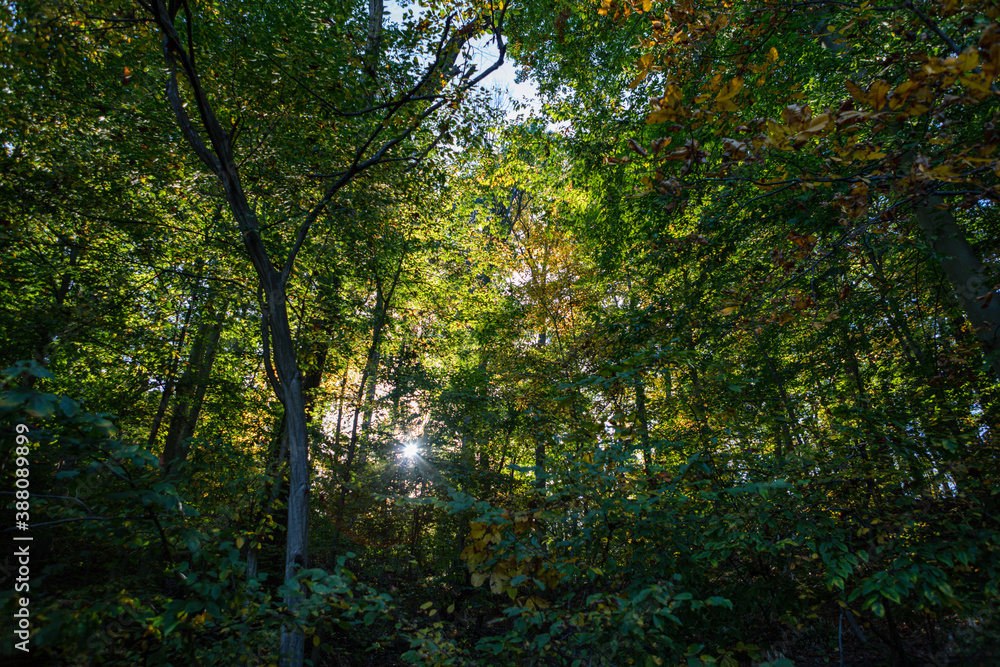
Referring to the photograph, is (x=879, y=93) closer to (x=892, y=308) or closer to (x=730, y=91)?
(x=730, y=91)

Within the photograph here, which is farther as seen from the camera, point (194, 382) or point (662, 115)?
point (194, 382)

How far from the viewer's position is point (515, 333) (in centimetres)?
1083

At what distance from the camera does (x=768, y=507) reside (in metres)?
3.30

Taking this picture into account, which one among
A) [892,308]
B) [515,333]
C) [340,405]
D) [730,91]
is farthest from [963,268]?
[340,405]

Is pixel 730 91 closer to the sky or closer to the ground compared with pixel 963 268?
closer to the ground

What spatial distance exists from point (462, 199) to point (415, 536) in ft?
29.0

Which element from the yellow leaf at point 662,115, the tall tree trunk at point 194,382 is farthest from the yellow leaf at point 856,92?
the tall tree trunk at point 194,382

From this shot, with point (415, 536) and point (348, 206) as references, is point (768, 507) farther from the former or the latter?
point (415, 536)

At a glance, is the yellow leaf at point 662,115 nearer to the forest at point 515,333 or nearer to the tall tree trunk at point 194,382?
the forest at point 515,333

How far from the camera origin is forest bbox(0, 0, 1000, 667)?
2277mm

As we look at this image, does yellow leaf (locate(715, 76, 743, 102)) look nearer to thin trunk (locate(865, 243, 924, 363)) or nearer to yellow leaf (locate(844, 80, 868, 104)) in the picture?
yellow leaf (locate(844, 80, 868, 104))

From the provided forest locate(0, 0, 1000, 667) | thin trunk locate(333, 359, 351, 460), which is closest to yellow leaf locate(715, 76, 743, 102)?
A: forest locate(0, 0, 1000, 667)

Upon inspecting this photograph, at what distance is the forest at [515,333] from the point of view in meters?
2.28

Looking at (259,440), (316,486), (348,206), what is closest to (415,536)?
(316,486)
